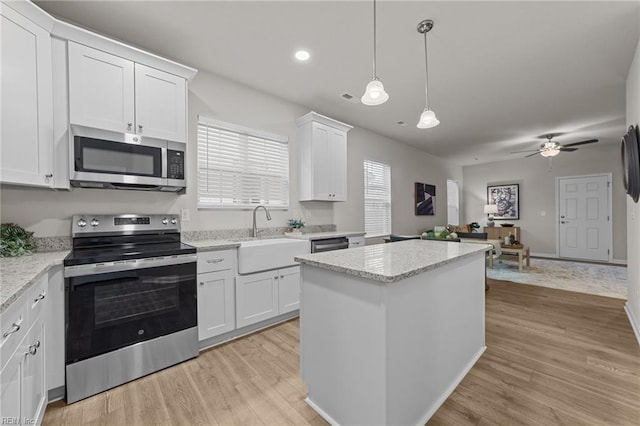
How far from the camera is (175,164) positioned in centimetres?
245

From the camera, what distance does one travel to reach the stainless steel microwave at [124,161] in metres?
2.02

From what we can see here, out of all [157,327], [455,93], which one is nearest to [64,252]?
[157,327]

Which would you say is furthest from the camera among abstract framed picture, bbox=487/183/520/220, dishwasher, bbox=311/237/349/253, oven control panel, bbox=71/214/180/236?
abstract framed picture, bbox=487/183/520/220

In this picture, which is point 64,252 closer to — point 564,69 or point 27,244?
point 27,244

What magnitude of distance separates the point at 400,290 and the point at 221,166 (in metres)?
2.54

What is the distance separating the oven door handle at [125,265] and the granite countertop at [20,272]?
0.10m

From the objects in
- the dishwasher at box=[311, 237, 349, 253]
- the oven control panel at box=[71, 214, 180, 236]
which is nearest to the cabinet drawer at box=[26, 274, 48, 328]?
the oven control panel at box=[71, 214, 180, 236]

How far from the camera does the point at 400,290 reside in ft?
4.42

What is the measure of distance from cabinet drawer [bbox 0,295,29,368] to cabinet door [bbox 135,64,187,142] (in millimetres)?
1532

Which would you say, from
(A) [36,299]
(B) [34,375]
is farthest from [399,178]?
(B) [34,375]

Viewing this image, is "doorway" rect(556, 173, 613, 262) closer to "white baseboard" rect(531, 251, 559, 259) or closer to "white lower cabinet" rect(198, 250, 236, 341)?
"white baseboard" rect(531, 251, 559, 259)

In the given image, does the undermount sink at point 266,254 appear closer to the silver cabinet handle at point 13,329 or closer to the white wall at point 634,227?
the silver cabinet handle at point 13,329

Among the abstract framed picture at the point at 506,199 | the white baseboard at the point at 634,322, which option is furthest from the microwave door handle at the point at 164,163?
the abstract framed picture at the point at 506,199

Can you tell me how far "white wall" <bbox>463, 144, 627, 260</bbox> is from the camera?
6.19m
